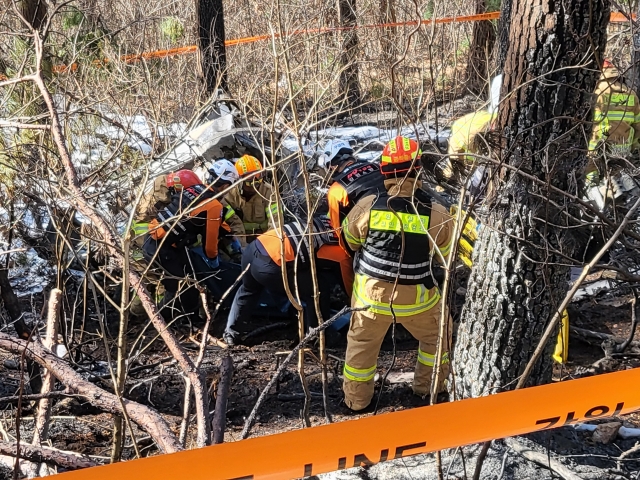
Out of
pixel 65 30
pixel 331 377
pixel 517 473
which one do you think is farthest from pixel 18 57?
pixel 517 473

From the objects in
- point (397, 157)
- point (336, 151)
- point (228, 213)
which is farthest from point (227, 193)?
point (397, 157)

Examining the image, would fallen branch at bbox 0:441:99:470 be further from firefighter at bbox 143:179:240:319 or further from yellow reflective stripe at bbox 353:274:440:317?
firefighter at bbox 143:179:240:319

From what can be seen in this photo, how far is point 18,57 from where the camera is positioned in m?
5.55

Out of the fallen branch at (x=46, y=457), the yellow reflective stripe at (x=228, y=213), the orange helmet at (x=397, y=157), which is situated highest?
the orange helmet at (x=397, y=157)

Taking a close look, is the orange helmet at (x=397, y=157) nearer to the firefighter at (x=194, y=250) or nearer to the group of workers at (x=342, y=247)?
the group of workers at (x=342, y=247)

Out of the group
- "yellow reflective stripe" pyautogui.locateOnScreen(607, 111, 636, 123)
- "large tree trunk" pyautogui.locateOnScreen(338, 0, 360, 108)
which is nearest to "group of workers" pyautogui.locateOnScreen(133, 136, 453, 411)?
"yellow reflective stripe" pyautogui.locateOnScreen(607, 111, 636, 123)

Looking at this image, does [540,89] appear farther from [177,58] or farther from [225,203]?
[177,58]

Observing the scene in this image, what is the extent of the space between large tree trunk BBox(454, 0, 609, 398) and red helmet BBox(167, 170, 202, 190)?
3014mm

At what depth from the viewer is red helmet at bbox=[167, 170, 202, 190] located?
18.1 ft

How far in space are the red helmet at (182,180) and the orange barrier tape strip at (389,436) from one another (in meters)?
3.89

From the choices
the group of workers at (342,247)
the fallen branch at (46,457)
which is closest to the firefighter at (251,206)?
the group of workers at (342,247)

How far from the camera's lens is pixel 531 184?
2.95 meters

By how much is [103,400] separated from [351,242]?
2.28m

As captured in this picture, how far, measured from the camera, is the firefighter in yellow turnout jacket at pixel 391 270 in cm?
398
